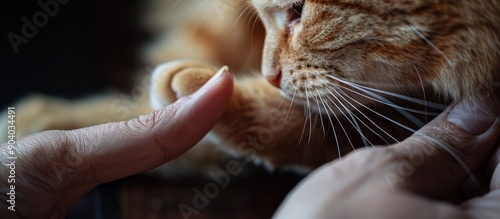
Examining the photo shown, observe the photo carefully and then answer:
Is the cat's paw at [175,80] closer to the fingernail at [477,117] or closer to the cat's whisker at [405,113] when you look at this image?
the cat's whisker at [405,113]

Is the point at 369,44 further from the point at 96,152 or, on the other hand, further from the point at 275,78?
the point at 96,152

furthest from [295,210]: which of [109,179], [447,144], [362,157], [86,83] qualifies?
[86,83]

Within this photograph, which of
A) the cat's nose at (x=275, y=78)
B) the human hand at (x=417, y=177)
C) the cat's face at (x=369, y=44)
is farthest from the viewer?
the cat's nose at (x=275, y=78)

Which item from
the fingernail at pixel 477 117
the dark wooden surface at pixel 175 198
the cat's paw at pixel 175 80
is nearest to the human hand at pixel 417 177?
the fingernail at pixel 477 117

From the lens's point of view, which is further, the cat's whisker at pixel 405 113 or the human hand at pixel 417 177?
the cat's whisker at pixel 405 113

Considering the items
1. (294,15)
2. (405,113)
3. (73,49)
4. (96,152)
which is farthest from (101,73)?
(405,113)

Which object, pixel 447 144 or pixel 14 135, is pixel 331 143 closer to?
pixel 447 144

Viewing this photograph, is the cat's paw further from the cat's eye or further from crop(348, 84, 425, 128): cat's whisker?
crop(348, 84, 425, 128): cat's whisker
